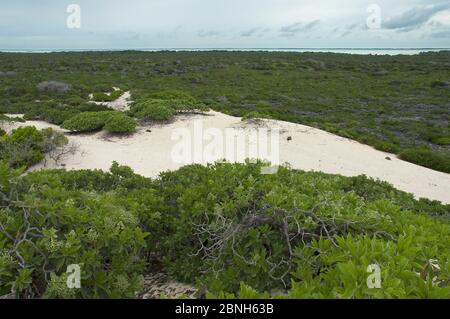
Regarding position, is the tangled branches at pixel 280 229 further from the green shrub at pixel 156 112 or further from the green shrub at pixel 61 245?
the green shrub at pixel 156 112

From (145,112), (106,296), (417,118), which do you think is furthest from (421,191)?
(417,118)

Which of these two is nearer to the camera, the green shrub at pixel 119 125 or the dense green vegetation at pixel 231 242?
the dense green vegetation at pixel 231 242

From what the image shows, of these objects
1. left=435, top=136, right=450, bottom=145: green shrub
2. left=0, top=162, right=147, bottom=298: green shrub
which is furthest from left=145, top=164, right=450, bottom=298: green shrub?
left=435, top=136, right=450, bottom=145: green shrub

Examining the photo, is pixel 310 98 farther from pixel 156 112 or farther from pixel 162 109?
pixel 156 112

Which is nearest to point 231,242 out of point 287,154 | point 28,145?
point 287,154

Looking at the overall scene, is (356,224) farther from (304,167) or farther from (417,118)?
(417,118)

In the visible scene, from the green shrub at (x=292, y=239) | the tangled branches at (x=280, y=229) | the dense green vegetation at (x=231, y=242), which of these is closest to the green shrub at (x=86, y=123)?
the green shrub at (x=292, y=239)
